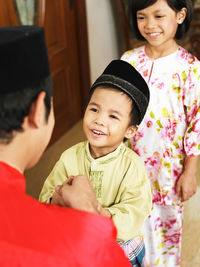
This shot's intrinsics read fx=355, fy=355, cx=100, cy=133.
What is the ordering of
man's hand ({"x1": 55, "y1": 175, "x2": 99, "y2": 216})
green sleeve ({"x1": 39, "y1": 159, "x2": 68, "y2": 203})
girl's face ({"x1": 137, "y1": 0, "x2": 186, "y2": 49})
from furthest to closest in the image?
girl's face ({"x1": 137, "y1": 0, "x2": 186, "y2": 49}) < green sleeve ({"x1": 39, "y1": 159, "x2": 68, "y2": 203}) < man's hand ({"x1": 55, "y1": 175, "x2": 99, "y2": 216})

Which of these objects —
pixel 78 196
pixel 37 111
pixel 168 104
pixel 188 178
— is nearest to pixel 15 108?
pixel 37 111

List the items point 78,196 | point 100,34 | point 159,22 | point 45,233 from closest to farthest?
point 45,233, point 78,196, point 159,22, point 100,34

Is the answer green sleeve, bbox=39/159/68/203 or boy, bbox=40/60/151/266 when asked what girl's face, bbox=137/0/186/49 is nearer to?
boy, bbox=40/60/151/266

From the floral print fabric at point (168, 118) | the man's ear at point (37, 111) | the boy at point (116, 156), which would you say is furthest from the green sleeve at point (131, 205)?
the man's ear at point (37, 111)

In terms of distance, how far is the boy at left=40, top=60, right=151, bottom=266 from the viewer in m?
1.20

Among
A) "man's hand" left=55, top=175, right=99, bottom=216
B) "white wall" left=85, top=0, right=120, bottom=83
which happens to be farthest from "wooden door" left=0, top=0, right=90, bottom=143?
"man's hand" left=55, top=175, right=99, bottom=216

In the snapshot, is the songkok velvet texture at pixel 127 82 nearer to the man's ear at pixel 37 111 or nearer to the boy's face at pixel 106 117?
the boy's face at pixel 106 117

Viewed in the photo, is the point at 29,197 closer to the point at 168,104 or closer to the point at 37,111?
the point at 37,111

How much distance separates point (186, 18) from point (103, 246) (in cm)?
118

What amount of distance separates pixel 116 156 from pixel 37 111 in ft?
1.99

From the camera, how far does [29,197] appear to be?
26.5 inches

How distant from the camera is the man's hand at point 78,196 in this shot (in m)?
0.85

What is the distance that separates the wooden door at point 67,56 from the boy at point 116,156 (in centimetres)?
170

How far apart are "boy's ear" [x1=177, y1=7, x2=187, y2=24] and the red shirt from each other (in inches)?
42.1
